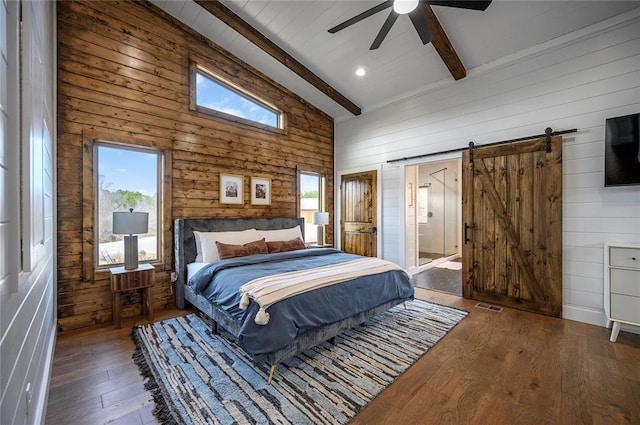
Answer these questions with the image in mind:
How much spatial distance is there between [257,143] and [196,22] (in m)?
1.89

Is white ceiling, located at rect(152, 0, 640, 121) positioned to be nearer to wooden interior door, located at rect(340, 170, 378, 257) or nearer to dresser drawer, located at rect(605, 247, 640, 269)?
wooden interior door, located at rect(340, 170, 378, 257)

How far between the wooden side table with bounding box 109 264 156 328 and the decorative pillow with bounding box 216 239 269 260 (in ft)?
2.68

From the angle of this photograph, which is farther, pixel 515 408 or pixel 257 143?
pixel 257 143

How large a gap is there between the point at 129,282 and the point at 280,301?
2.08 meters

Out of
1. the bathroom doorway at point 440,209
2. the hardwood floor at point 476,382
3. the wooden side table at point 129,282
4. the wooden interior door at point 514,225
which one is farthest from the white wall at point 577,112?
the wooden side table at point 129,282

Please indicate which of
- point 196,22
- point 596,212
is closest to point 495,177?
point 596,212

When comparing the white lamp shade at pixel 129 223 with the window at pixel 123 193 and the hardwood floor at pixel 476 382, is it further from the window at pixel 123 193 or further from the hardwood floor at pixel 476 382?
the hardwood floor at pixel 476 382

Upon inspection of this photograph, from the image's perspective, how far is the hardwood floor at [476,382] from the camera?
1786 mm

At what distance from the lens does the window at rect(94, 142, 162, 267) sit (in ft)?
11.0

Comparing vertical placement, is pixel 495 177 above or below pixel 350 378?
above

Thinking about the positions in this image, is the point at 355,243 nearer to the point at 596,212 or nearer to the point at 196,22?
the point at 596,212

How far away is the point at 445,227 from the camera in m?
7.75

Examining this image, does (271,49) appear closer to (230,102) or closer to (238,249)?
(230,102)

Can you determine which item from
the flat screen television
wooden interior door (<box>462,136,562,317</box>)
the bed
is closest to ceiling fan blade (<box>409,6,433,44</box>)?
wooden interior door (<box>462,136,562,317</box>)
